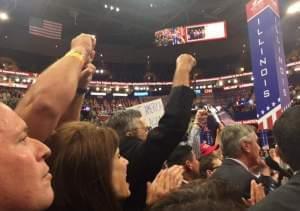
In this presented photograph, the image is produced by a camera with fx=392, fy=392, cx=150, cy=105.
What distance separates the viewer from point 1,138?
1020 millimetres

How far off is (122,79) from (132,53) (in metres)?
2.21

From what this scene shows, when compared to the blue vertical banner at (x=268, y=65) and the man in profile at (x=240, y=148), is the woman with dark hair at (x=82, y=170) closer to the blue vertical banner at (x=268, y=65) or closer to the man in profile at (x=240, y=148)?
the man in profile at (x=240, y=148)

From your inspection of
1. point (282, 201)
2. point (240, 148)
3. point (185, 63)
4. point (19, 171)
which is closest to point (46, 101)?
point (19, 171)

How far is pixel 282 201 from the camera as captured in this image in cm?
168

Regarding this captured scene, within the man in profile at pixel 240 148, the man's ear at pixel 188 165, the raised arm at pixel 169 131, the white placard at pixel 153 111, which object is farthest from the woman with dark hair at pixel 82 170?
the white placard at pixel 153 111

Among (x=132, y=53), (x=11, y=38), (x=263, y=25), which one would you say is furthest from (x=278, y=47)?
(x=132, y=53)

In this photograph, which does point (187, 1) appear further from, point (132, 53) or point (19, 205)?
point (19, 205)

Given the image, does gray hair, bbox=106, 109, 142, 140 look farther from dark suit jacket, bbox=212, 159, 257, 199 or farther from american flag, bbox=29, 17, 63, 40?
american flag, bbox=29, 17, 63, 40

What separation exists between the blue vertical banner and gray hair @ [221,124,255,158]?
1.13 meters

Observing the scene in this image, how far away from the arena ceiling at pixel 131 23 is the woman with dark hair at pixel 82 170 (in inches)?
505

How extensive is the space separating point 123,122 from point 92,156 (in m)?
1.05

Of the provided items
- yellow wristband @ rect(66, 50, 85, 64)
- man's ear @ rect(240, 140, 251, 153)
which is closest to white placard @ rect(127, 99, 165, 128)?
man's ear @ rect(240, 140, 251, 153)

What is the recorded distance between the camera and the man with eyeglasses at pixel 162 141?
1.80m

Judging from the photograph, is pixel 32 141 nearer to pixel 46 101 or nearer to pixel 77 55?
pixel 46 101
